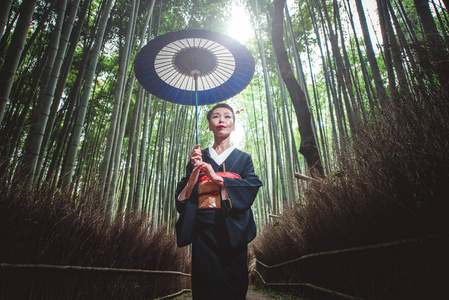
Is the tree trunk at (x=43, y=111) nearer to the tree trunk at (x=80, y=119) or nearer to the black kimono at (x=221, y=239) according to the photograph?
the tree trunk at (x=80, y=119)

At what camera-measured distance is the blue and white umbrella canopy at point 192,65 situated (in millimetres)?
1651

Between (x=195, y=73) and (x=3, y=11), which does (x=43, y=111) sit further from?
(x=195, y=73)

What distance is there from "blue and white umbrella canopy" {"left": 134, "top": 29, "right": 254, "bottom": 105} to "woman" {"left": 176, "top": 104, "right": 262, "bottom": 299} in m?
0.65

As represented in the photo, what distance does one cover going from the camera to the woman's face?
1.52 metres

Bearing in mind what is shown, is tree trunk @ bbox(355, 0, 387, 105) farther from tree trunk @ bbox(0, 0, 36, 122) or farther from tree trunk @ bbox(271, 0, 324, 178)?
tree trunk @ bbox(0, 0, 36, 122)

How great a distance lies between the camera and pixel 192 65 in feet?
5.83

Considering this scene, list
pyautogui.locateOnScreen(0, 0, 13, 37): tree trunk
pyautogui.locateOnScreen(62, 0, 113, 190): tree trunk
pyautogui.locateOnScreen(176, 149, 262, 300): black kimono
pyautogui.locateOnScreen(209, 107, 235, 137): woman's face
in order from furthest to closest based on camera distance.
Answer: pyautogui.locateOnScreen(62, 0, 113, 190): tree trunk → pyautogui.locateOnScreen(209, 107, 235, 137): woman's face → pyautogui.locateOnScreen(0, 0, 13, 37): tree trunk → pyautogui.locateOnScreen(176, 149, 262, 300): black kimono

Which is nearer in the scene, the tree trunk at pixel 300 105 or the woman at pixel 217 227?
the woman at pixel 217 227

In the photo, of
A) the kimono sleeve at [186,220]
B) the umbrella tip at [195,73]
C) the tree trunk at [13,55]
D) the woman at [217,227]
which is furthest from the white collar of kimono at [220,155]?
the tree trunk at [13,55]

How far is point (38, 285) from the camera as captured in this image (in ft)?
4.12

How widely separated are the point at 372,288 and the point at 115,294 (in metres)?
1.82

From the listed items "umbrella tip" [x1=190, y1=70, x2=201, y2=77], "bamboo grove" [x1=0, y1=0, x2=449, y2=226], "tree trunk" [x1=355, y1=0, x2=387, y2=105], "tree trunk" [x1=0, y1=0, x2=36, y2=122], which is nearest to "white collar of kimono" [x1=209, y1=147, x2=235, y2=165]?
"umbrella tip" [x1=190, y1=70, x2=201, y2=77]

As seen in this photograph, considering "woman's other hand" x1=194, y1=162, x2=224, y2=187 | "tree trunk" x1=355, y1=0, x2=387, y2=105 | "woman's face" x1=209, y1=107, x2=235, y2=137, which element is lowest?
"woman's other hand" x1=194, y1=162, x2=224, y2=187

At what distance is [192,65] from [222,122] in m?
0.57
